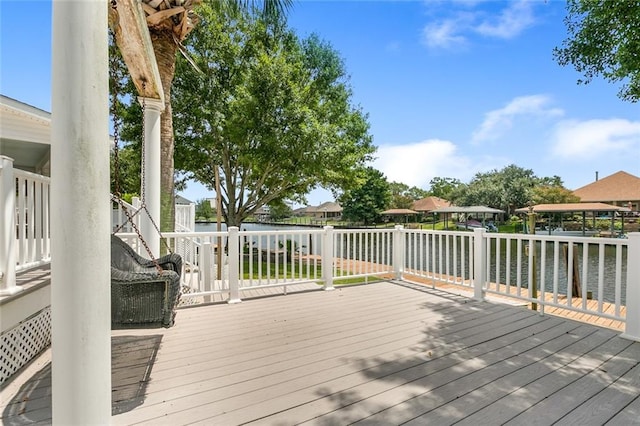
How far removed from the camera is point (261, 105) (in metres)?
8.79

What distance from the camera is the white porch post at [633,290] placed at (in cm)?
297

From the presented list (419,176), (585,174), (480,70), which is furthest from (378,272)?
A: (585,174)

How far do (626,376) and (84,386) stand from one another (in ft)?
11.3

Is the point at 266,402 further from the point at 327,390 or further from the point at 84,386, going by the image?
the point at 84,386

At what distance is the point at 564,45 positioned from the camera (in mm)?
5914

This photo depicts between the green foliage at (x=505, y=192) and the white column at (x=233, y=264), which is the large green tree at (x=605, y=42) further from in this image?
the green foliage at (x=505, y=192)

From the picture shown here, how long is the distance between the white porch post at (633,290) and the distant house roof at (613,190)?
3476cm

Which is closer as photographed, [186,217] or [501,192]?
[186,217]

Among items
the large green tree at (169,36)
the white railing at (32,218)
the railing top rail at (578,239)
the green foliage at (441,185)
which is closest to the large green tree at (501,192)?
the green foliage at (441,185)

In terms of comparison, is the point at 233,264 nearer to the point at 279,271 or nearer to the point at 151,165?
the point at 151,165

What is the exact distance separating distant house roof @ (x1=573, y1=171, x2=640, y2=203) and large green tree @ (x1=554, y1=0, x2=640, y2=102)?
31.3 metres

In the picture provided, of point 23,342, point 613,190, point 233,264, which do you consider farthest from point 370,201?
point 23,342

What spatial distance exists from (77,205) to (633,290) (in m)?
4.44

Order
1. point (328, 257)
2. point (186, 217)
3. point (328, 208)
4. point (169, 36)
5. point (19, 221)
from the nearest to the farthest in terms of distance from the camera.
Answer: point (19, 221) < point (169, 36) < point (328, 257) < point (186, 217) < point (328, 208)
